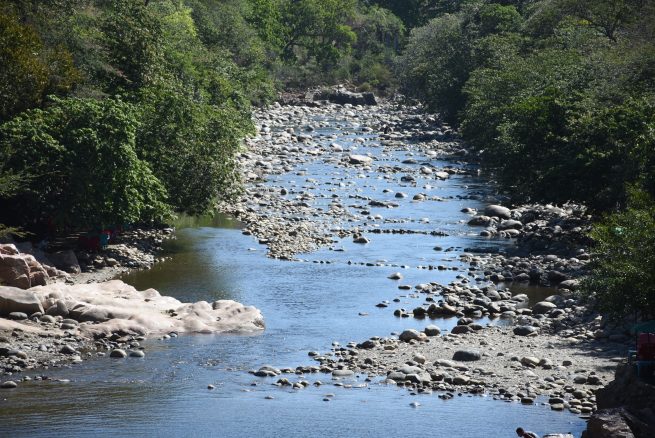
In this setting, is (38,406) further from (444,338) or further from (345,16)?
(345,16)

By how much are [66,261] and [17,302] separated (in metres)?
5.12

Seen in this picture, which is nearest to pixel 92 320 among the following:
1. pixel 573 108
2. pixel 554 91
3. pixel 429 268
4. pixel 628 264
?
pixel 429 268

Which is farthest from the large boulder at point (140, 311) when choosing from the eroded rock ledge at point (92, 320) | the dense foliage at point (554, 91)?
the dense foliage at point (554, 91)

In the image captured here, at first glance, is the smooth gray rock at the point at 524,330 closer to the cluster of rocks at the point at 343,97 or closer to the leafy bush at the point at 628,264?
the leafy bush at the point at 628,264

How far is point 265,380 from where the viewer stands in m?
21.9

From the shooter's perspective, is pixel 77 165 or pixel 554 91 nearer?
pixel 77 165

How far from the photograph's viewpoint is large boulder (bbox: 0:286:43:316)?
24.9 metres

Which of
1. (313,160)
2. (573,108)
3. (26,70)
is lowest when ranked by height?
(313,160)

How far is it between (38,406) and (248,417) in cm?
384

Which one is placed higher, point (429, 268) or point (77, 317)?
point (429, 268)

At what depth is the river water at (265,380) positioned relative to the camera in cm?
1927

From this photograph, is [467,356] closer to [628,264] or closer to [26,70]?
[628,264]

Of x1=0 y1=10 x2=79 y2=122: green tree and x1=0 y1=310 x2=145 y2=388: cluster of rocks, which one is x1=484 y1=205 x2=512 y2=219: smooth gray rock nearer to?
x1=0 y1=10 x2=79 y2=122: green tree

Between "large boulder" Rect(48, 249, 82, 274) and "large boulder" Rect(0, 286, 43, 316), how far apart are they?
4.54 m
